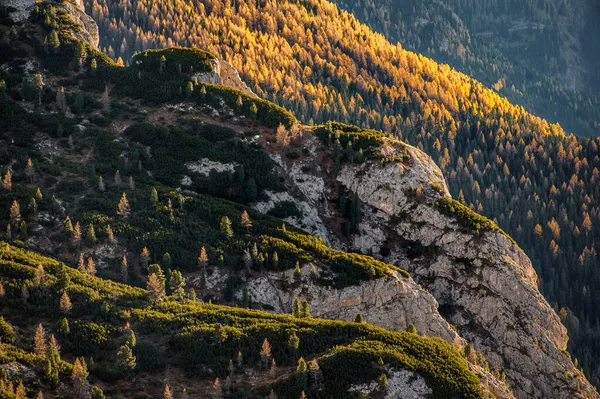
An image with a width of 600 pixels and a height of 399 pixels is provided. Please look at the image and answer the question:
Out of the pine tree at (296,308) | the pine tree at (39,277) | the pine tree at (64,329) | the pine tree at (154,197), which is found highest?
the pine tree at (154,197)

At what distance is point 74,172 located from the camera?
456 feet

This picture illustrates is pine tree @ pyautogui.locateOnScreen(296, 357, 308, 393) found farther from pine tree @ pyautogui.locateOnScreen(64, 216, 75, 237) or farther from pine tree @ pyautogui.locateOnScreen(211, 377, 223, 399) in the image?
pine tree @ pyautogui.locateOnScreen(64, 216, 75, 237)

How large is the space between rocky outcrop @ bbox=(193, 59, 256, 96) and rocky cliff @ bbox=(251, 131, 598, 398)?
3128 centimetres

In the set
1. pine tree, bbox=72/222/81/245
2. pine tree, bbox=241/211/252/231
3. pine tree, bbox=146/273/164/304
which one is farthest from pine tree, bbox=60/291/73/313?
pine tree, bbox=241/211/252/231

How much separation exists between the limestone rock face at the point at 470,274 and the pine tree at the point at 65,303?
59.7 m

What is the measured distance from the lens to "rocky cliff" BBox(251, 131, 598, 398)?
4783 inches

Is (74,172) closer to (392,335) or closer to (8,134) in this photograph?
(8,134)

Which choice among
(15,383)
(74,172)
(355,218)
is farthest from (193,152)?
(15,383)

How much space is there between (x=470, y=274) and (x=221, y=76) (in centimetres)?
8290

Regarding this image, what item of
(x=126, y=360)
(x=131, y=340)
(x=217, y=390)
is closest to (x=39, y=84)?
(x=131, y=340)

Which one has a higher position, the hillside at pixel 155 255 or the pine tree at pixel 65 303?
the hillside at pixel 155 255

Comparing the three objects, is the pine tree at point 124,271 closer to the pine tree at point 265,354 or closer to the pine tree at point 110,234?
the pine tree at point 110,234

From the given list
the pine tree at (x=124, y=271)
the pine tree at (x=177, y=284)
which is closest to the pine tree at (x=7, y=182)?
the pine tree at (x=124, y=271)

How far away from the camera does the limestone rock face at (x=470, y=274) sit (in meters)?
130
